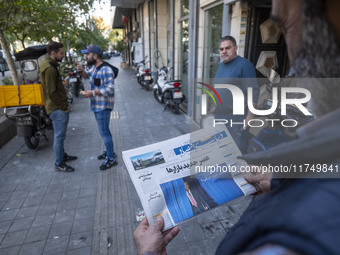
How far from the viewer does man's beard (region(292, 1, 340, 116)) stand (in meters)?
0.52

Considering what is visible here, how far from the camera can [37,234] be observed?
2619mm

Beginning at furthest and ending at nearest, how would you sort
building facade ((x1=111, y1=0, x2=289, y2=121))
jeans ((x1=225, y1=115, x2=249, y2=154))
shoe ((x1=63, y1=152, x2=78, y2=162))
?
shoe ((x1=63, y1=152, x2=78, y2=162)), building facade ((x1=111, y1=0, x2=289, y2=121)), jeans ((x1=225, y1=115, x2=249, y2=154))

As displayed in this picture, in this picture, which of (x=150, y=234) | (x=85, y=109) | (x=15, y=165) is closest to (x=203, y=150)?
(x=150, y=234)

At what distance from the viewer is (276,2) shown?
65cm

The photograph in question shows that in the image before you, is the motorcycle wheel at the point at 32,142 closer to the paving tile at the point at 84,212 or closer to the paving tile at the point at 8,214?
the paving tile at the point at 8,214

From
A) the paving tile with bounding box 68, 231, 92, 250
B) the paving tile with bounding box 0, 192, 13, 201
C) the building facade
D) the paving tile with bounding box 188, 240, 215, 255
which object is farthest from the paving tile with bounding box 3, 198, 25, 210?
the building facade

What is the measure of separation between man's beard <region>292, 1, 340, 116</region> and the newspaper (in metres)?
0.68

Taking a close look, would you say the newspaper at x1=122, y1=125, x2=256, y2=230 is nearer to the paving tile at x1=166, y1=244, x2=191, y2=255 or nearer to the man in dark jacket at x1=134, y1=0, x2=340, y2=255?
the man in dark jacket at x1=134, y1=0, x2=340, y2=255

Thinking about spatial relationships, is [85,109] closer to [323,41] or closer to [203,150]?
[203,150]

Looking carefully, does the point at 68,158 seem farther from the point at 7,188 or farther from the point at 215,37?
the point at 215,37

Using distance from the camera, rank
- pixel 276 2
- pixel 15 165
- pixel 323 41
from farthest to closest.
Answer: pixel 15 165, pixel 276 2, pixel 323 41

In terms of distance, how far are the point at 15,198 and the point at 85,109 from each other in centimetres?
514

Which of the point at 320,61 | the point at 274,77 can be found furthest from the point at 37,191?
the point at 320,61

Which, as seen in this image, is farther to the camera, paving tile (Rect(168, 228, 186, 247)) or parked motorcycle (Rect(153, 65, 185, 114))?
parked motorcycle (Rect(153, 65, 185, 114))
